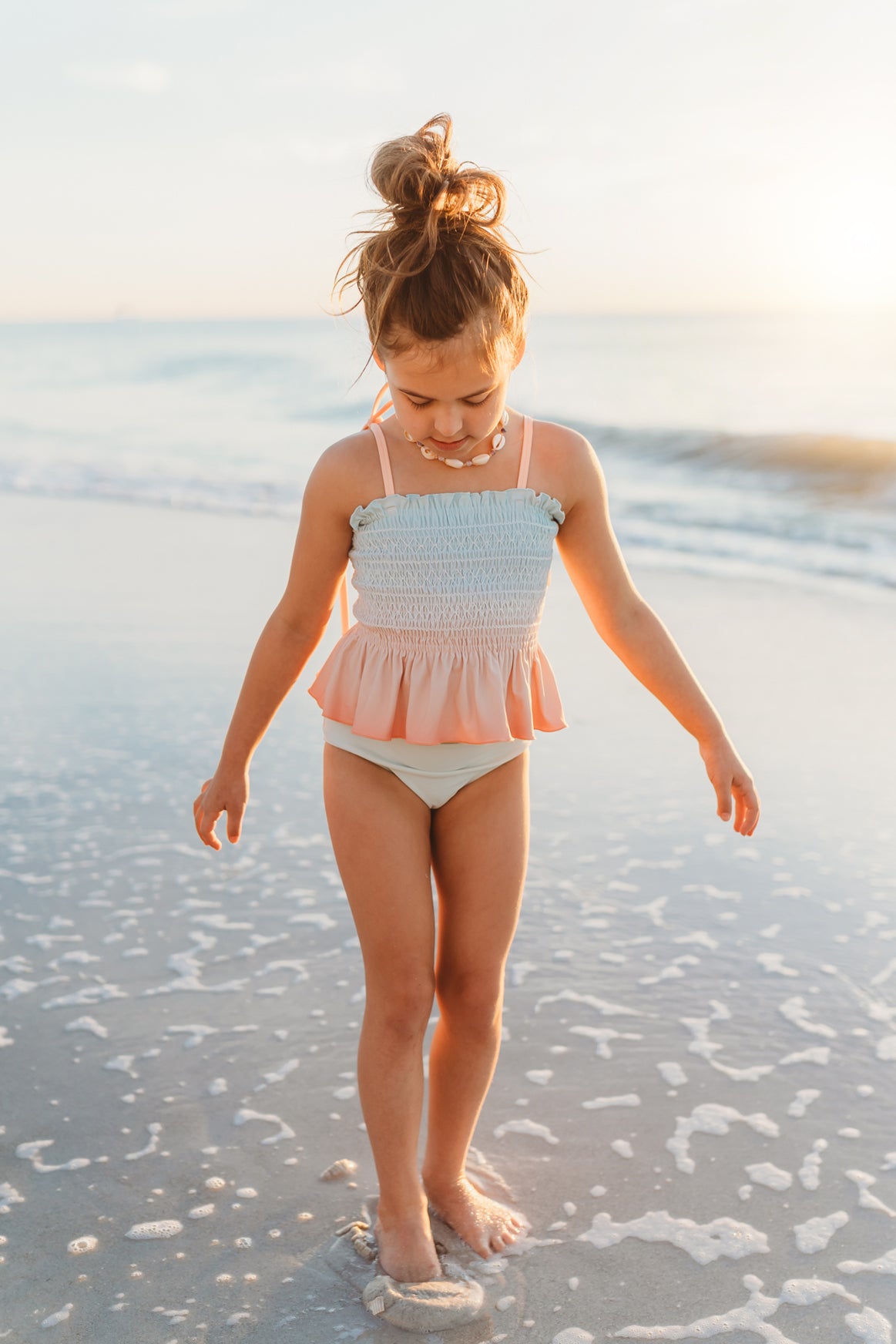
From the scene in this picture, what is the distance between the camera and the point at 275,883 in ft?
12.8

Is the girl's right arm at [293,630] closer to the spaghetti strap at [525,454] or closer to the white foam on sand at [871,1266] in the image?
the spaghetti strap at [525,454]

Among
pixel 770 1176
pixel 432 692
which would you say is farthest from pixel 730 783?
pixel 770 1176

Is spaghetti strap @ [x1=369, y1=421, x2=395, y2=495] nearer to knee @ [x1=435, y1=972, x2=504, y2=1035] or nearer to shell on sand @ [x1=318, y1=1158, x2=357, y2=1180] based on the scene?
knee @ [x1=435, y1=972, x2=504, y2=1035]

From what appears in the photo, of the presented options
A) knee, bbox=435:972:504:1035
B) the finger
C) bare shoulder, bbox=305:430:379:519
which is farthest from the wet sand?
bare shoulder, bbox=305:430:379:519

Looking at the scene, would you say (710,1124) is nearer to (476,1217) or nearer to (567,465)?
(476,1217)

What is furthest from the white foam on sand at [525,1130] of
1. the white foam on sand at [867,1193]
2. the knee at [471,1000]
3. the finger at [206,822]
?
the finger at [206,822]

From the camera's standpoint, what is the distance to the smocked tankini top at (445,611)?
7.40ft

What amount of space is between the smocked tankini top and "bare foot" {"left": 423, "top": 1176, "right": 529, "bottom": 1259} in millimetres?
935

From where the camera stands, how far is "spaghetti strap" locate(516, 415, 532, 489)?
7.57 ft

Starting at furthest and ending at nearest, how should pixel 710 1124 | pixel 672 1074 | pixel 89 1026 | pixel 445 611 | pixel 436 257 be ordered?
pixel 89 1026 < pixel 672 1074 < pixel 710 1124 < pixel 445 611 < pixel 436 257

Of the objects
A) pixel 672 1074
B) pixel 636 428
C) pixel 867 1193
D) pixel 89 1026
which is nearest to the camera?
pixel 867 1193

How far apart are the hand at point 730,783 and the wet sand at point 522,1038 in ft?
2.62

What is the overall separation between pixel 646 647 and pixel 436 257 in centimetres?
82

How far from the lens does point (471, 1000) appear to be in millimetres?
2400
